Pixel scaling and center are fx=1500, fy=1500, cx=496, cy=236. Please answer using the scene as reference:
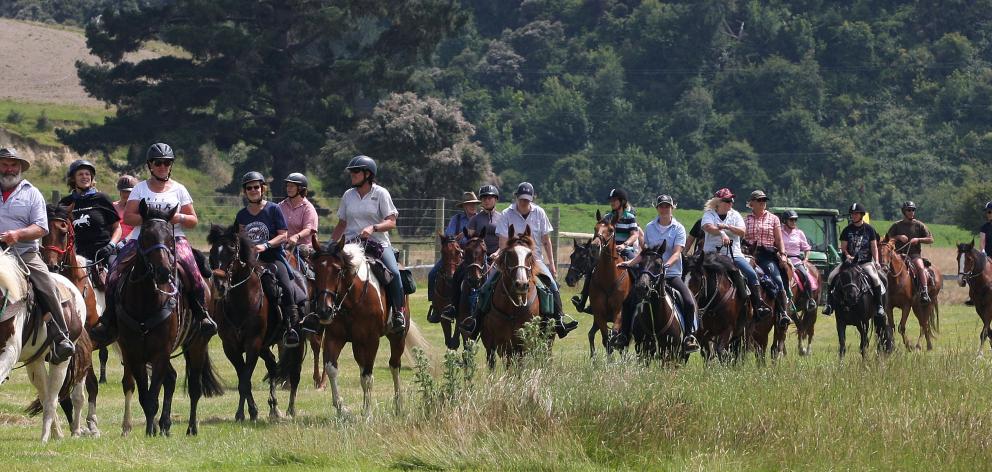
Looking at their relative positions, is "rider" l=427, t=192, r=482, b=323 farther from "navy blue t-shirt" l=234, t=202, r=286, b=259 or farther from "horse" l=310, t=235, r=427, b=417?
"navy blue t-shirt" l=234, t=202, r=286, b=259

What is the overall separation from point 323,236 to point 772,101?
2461 inches

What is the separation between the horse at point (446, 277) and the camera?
68.7 ft

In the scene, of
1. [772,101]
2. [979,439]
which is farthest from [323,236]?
[772,101]

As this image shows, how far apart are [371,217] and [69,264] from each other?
312 centimetres

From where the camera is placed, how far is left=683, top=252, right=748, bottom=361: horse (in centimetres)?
1806

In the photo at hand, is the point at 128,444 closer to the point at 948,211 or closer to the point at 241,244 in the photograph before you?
the point at 241,244

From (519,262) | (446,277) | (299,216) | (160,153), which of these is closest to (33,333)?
(160,153)

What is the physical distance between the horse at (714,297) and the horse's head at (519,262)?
2.88 m

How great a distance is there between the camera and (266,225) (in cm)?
1570

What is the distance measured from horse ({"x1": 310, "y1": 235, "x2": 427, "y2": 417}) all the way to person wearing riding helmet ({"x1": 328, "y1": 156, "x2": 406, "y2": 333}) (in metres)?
0.11

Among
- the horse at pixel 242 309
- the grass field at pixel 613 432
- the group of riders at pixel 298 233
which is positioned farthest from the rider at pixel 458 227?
the grass field at pixel 613 432

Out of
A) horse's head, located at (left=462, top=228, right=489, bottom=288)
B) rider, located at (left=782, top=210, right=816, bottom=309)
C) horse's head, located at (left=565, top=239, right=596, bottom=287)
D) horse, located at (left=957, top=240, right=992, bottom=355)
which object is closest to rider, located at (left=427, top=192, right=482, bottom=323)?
horse's head, located at (left=462, top=228, right=489, bottom=288)

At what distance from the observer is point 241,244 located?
15.0 metres

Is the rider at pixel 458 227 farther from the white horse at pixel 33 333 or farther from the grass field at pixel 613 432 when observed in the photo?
the white horse at pixel 33 333
